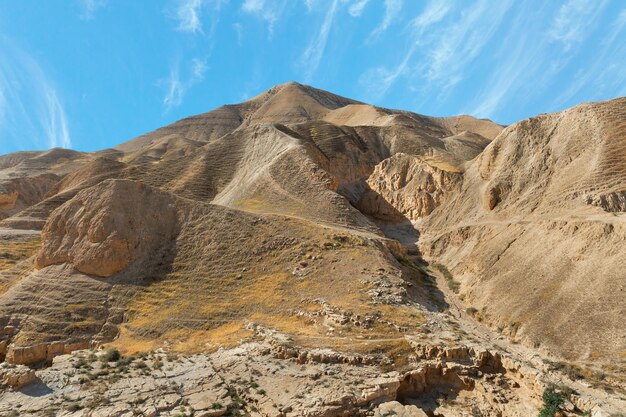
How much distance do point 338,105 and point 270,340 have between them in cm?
12697

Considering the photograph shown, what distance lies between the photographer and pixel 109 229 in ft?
103

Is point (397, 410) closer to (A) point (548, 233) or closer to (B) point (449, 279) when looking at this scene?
(A) point (548, 233)

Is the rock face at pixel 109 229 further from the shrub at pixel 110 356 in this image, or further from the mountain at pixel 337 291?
the shrub at pixel 110 356

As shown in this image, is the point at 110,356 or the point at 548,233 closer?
the point at 110,356

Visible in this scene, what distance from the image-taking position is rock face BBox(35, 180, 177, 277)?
30438 mm

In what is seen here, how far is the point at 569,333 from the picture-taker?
66.4ft

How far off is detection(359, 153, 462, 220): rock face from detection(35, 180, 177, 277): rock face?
25602 mm

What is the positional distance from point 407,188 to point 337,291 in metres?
28.0

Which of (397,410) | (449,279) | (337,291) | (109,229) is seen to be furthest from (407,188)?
(397,410)

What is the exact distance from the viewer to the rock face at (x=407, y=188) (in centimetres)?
4688

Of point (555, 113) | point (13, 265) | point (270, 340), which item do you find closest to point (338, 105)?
point (555, 113)

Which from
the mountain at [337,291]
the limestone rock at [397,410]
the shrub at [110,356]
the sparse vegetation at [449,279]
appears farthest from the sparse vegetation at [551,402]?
the shrub at [110,356]

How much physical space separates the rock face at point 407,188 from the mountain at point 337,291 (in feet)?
0.82

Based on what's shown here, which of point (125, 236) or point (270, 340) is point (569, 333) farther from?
point (125, 236)
